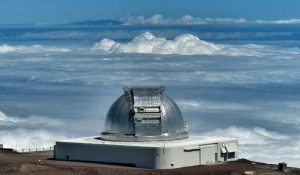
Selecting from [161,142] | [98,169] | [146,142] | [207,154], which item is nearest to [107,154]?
[146,142]

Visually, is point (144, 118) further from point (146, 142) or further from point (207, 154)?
point (207, 154)

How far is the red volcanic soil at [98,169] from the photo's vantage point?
258ft

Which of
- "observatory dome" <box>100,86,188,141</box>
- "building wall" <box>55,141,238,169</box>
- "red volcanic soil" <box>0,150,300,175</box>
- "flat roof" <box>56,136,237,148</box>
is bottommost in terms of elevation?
"red volcanic soil" <box>0,150,300,175</box>

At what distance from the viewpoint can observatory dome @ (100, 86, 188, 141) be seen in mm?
84438

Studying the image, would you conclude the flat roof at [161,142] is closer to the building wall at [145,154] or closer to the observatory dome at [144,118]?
the building wall at [145,154]

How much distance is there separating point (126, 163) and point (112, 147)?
1.81 metres

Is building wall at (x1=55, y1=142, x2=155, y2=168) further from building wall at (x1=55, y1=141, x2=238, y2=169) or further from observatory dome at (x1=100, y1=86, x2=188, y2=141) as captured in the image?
observatory dome at (x1=100, y1=86, x2=188, y2=141)

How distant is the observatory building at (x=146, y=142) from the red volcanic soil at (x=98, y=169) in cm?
116

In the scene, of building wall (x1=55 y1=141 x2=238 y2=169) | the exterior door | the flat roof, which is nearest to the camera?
building wall (x1=55 y1=141 x2=238 y2=169)

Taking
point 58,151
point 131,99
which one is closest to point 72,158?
point 58,151

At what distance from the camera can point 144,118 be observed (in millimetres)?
84375

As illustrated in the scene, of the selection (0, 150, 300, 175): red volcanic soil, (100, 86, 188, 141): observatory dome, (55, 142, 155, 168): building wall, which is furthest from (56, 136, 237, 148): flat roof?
(0, 150, 300, 175): red volcanic soil

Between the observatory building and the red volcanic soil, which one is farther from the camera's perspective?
the observatory building

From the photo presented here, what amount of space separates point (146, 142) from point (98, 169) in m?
6.34
